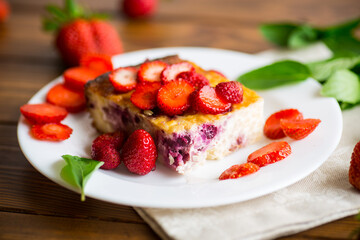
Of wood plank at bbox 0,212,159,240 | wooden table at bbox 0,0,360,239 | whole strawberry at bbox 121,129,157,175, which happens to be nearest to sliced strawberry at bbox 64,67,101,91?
wooden table at bbox 0,0,360,239

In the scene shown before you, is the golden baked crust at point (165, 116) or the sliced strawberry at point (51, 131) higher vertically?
the golden baked crust at point (165, 116)

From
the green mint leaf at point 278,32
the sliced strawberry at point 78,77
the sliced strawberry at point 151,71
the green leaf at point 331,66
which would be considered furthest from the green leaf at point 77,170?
the green mint leaf at point 278,32

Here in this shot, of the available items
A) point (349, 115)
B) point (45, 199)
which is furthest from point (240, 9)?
point (45, 199)

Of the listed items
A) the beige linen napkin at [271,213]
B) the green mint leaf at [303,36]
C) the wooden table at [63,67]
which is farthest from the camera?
the green mint leaf at [303,36]

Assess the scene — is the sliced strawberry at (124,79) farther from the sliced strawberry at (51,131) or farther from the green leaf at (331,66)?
the green leaf at (331,66)

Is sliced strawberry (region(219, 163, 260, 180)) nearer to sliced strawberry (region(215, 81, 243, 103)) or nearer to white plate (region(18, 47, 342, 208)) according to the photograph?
white plate (region(18, 47, 342, 208))

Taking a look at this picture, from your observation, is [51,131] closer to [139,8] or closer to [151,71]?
[151,71]

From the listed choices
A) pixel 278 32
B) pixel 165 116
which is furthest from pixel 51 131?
pixel 278 32

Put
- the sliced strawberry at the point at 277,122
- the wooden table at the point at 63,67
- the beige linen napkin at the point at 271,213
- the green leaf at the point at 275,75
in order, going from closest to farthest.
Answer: the beige linen napkin at the point at 271,213
the wooden table at the point at 63,67
the sliced strawberry at the point at 277,122
the green leaf at the point at 275,75
